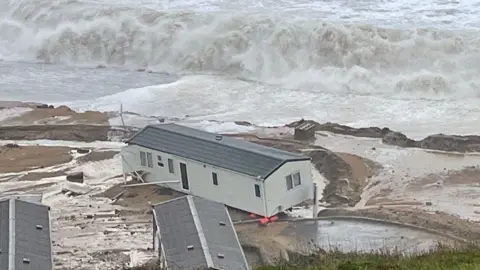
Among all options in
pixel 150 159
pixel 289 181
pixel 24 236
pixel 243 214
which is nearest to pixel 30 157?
pixel 150 159

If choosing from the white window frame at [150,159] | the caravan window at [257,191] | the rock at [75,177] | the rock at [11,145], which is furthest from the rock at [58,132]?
the caravan window at [257,191]

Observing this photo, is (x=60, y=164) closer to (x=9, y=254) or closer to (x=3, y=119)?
(x=3, y=119)

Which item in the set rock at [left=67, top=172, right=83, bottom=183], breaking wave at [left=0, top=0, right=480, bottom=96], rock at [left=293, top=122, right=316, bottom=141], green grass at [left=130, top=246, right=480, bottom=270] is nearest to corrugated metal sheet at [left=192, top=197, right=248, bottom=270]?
green grass at [left=130, top=246, right=480, bottom=270]

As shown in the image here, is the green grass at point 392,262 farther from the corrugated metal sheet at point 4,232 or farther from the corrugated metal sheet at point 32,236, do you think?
the corrugated metal sheet at point 4,232

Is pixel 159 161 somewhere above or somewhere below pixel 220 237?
above

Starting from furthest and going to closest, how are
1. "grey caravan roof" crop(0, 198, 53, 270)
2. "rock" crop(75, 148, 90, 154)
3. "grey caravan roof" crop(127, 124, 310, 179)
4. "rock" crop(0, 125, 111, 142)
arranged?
"rock" crop(0, 125, 111, 142) < "rock" crop(75, 148, 90, 154) < "grey caravan roof" crop(127, 124, 310, 179) < "grey caravan roof" crop(0, 198, 53, 270)

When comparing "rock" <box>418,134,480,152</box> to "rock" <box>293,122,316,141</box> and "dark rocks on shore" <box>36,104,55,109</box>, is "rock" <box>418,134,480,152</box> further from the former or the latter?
"dark rocks on shore" <box>36,104,55,109</box>

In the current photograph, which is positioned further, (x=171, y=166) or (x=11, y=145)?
(x=11, y=145)

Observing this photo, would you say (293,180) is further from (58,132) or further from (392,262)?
(58,132)
